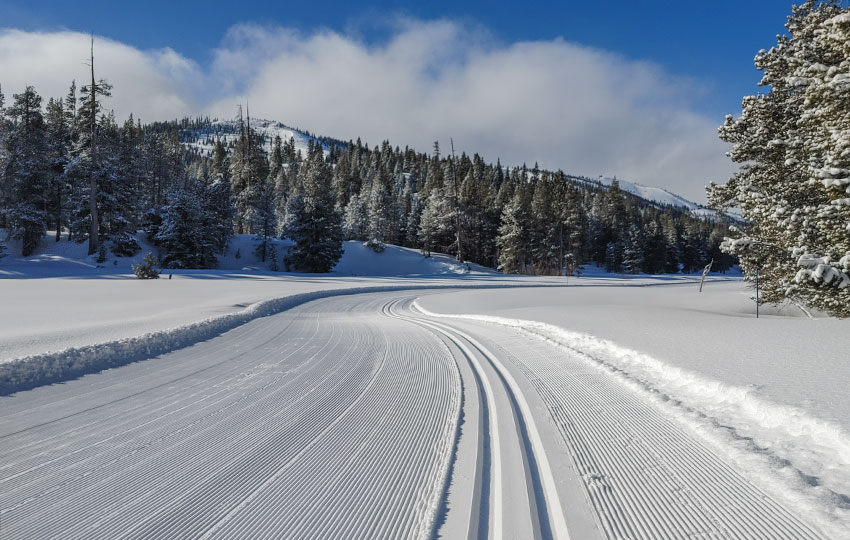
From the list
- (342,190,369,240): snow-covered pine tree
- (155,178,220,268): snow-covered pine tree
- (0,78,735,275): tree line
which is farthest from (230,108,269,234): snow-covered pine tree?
(155,178,220,268): snow-covered pine tree

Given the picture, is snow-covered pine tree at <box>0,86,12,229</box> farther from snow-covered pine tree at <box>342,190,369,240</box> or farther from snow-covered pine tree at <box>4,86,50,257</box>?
snow-covered pine tree at <box>342,190,369,240</box>

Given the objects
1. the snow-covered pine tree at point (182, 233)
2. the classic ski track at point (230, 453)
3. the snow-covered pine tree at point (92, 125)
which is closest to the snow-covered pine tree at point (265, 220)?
the snow-covered pine tree at point (182, 233)

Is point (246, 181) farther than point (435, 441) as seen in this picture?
Yes

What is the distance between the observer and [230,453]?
3658 millimetres

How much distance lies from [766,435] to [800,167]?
1222cm

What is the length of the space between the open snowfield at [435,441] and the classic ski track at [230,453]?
0.06 feet

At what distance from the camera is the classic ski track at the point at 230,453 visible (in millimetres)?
2672

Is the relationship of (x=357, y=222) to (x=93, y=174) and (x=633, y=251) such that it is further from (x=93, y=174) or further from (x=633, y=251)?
(x=633, y=251)

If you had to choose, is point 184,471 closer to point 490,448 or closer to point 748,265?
point 490,448

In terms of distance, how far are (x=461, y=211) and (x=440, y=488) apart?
6271 centimetres

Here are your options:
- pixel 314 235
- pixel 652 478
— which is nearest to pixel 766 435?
pixel 652 478

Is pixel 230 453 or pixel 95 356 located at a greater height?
pixel 95 356

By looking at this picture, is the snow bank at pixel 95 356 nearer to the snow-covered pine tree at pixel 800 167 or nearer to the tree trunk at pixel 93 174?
the snow-covered pine tree at pixel 800 167

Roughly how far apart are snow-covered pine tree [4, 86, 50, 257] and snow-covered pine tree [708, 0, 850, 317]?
4867cm
